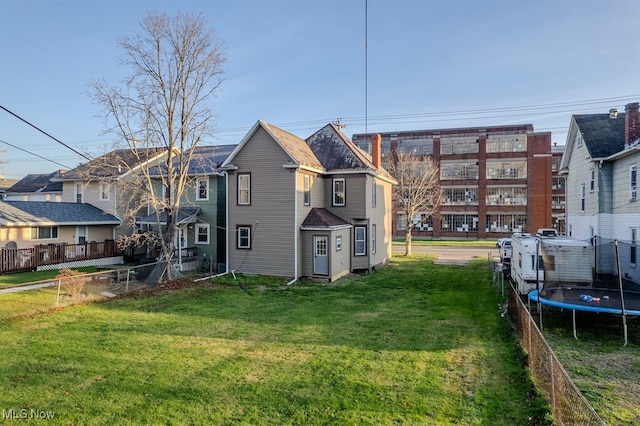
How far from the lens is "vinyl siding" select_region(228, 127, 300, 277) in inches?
795

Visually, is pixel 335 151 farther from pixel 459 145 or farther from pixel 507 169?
pixel 507 169

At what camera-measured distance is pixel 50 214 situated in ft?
81.1

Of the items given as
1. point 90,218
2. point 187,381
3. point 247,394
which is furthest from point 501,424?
point 90,218

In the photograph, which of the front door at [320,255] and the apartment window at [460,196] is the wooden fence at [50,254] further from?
the apartment window at [460,196]

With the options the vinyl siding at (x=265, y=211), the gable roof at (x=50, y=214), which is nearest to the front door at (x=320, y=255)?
the vinyl siding at (x=265, y=211)

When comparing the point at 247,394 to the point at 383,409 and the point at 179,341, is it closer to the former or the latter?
the point at 383,409

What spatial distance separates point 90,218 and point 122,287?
11984mm

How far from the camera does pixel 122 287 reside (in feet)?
55.9

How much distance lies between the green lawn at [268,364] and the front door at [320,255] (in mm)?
4878

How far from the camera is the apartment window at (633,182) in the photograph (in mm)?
16766

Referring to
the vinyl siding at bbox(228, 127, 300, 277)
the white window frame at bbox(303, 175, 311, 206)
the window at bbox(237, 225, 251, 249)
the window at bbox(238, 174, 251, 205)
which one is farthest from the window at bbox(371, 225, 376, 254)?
the window at bbox(238, 174, 251, 205)

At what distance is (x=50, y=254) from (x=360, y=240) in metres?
18.4

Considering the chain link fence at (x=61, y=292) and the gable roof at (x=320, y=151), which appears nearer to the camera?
the chain link fence at (x=61, y=292)

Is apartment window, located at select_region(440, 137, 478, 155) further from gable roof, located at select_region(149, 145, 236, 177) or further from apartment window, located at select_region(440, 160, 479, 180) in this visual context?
gable roof, located at select_region(149, 145, 236, 177)
